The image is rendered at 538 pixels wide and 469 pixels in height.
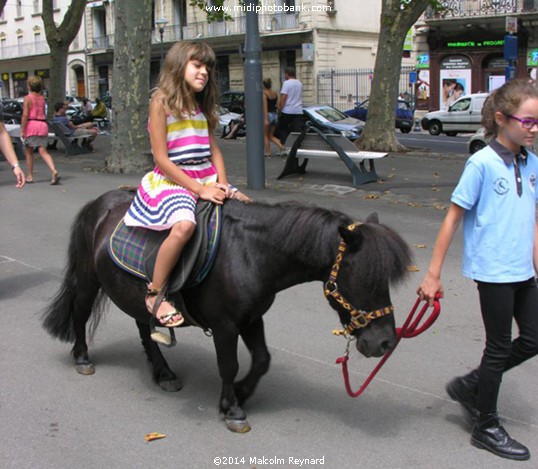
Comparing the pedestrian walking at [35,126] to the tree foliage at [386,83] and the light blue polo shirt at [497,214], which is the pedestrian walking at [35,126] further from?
the light blue polo shirt at [497,214]

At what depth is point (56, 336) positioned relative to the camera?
491 centimetres

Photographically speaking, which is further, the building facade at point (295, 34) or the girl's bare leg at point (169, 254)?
the building facade at point (295, 34)

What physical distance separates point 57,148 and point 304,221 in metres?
19.8

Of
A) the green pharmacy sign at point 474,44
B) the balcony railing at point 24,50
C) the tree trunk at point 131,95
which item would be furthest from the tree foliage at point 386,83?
the balcony railing at point 24,50

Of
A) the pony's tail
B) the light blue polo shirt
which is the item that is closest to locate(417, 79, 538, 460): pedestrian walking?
the light blue polo shirt

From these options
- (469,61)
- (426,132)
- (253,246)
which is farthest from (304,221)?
(469,61)

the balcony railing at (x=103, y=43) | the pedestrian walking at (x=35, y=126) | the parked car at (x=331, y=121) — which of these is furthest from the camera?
the balcony railing at (x=103, y=43)

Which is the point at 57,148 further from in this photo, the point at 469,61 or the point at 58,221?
the point at 469,61

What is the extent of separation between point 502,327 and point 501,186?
0.68 metres

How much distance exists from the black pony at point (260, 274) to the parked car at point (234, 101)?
1155 inches

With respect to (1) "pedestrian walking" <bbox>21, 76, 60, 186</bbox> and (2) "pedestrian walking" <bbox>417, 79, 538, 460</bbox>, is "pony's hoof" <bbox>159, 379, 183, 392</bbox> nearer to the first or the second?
(2) "pedestrian walking" <bbox>417, 79, 538, 460</bbox>

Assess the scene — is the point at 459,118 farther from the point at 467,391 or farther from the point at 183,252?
the point at 183,252

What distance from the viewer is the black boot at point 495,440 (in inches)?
137

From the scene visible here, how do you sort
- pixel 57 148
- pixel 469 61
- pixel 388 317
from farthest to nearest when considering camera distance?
pixel 469 61, pixel 57 148, pixel 388 317
